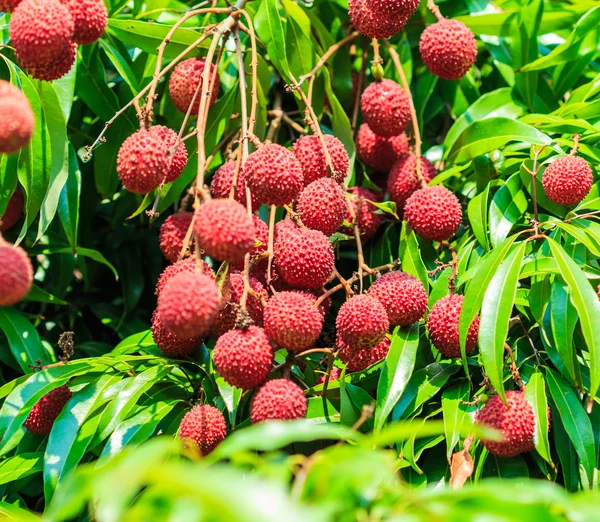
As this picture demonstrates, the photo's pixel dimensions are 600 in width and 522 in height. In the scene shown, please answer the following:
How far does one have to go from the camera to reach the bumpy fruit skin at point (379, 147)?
1638 mm

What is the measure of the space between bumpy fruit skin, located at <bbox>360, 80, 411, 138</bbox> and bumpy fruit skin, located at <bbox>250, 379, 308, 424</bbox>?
24.7 inches

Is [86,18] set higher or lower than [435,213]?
higher

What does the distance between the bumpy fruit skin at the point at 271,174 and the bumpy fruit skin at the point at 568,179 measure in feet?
1.49

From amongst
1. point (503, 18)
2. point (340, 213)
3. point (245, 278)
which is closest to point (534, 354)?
point (340, 213)

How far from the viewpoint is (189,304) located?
1020 millimetres

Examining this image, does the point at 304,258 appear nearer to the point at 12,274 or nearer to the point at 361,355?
the point at 361,355

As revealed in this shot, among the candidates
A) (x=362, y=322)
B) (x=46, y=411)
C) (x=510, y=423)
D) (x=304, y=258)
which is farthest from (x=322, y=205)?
(x=46, y=411)

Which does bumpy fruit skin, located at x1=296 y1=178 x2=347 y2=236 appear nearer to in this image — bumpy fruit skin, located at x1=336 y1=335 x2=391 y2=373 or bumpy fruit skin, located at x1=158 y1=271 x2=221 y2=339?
bumpy fruit skin, located at x1=336 y1=335 x2=391 y2=373

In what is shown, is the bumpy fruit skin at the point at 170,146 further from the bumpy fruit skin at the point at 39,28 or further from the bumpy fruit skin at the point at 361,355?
the bumpy fruit skin at the point at 361,355

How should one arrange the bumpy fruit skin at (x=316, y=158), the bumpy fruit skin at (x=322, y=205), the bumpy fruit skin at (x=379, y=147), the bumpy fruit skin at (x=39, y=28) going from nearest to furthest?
the bumpy fruit skin at (x=39, y=28)
the bumpy fruit skin at (x=322, y=205)
the bumpy fruit skin at (x=316, y=158)
the bumpy fruit skin at (x=379, y=147)

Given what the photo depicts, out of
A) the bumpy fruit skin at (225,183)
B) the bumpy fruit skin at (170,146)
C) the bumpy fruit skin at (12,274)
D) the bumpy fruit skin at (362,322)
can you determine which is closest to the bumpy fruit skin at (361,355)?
the bumpy fruit skin at (362,322)

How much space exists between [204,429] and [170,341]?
0.69 feet

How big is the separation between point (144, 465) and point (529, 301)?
0.88 meters

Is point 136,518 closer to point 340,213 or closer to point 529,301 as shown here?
point 340,213
